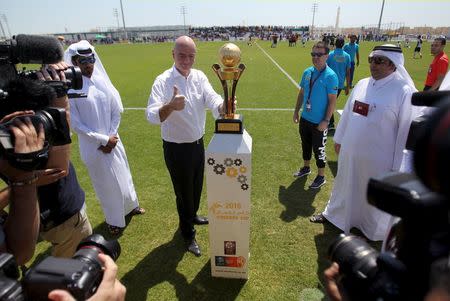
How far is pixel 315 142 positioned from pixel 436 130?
4.30 meters

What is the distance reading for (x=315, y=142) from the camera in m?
4.85

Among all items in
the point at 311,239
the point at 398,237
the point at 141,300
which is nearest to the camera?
the point at 398,237

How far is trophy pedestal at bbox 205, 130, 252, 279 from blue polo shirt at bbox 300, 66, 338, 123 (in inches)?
85.5

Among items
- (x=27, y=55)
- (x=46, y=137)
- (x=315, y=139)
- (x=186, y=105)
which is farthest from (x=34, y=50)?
(x=315, y=139)

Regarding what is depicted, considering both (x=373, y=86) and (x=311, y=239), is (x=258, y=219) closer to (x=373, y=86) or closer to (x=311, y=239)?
(x=311, y=239)

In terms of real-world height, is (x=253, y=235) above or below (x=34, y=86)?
below

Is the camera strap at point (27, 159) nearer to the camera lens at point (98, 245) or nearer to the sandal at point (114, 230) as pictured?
the camera lens at point (98, 245)

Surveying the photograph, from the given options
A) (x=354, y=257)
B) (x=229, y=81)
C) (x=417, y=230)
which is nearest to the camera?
(x=417, y=230)

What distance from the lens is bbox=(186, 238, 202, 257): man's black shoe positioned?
357cm

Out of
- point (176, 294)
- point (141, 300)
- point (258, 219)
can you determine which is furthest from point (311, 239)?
point (141, 300)

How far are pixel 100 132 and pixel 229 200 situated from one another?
5.89ft

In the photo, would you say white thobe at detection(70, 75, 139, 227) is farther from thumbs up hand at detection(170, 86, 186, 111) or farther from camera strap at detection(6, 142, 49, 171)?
camera strap at detection(6, 142, 49, 171)

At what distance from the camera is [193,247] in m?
3.61

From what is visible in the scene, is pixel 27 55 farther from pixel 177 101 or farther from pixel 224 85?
pixel 224 85
